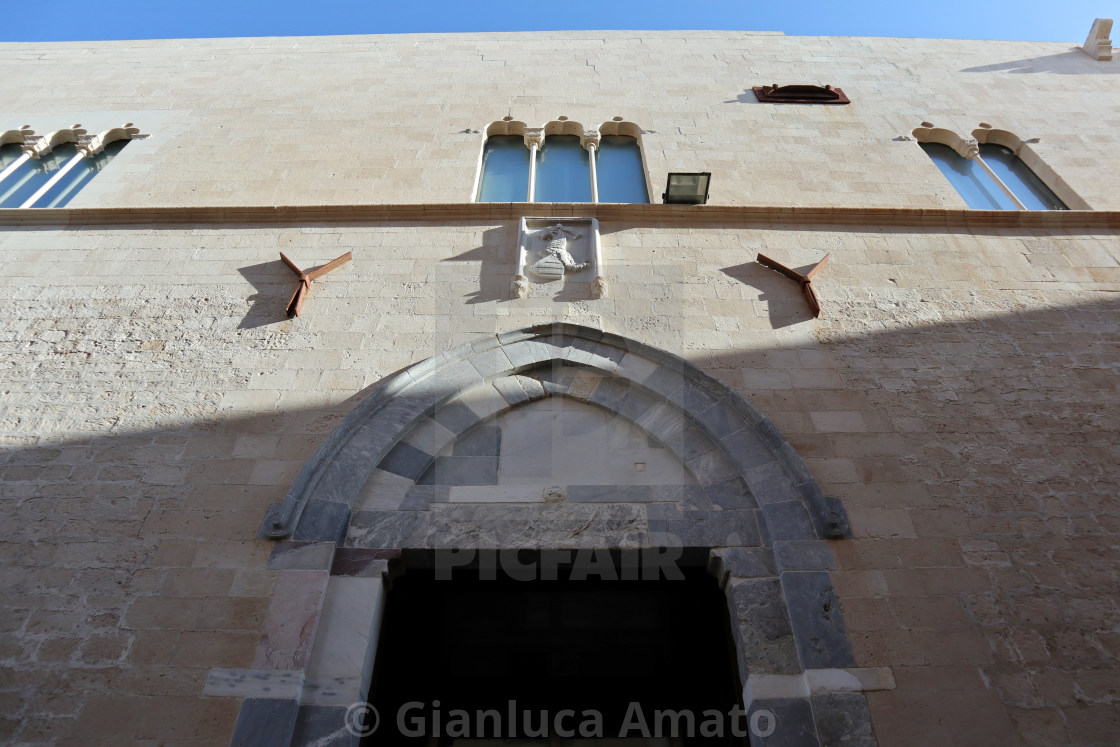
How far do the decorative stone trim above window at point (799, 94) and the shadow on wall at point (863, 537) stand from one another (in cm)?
497

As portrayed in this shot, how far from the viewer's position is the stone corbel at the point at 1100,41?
11.3 meters

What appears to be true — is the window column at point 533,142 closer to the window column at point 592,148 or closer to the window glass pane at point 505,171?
the window glass pane at point 505,171

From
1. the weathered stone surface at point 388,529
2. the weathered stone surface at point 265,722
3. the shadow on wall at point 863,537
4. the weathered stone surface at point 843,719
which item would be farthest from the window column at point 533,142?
the weathered stone surface at point 843,719

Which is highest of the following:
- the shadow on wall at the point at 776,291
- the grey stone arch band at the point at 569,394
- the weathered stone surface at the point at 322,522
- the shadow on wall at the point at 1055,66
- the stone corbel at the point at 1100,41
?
the stone corbel at the point at 1100,41

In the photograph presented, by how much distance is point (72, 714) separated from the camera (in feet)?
14.2

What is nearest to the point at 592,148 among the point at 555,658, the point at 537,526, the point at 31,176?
the point at 537,526

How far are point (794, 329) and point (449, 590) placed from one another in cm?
380

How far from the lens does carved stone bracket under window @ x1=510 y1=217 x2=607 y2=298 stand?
23.0 feet

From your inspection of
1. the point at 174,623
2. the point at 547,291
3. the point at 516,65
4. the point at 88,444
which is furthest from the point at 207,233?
the point at 516,65

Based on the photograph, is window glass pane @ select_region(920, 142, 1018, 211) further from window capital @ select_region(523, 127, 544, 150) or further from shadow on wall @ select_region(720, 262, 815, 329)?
window capital @ select_region(523, 127, 544, 150)

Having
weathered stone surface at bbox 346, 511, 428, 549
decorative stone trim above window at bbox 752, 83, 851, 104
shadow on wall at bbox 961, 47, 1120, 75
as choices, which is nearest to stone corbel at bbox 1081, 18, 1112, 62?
shadow on wall at bbox 961, 47, 1120, 75

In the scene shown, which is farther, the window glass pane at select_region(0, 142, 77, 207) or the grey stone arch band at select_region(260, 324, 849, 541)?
the window glass pane at select_region(0, 142, 77, 207)

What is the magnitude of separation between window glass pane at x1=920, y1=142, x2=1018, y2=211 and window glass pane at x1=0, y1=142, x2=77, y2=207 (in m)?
11.4

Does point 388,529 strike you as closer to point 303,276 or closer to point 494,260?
point 303,276
